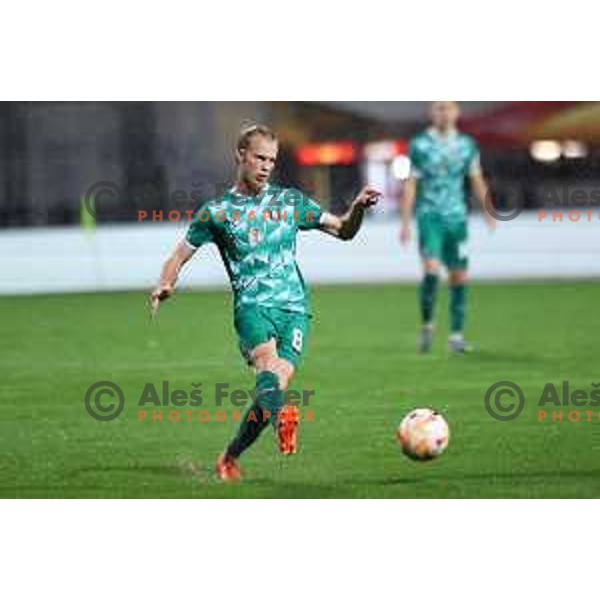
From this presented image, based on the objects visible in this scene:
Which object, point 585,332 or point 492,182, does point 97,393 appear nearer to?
point 585,332

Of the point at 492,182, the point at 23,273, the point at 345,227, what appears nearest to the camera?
the point at 345,227

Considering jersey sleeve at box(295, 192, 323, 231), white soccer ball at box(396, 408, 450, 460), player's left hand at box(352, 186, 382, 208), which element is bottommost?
white soccer ball at box(396, 408, 450, 460)

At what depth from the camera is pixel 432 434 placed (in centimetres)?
757

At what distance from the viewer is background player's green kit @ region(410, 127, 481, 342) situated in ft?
37.5

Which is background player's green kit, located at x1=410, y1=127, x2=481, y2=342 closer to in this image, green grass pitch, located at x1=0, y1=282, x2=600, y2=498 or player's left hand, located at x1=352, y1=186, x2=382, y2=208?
green grass pitch, located at x1=0, y1=282, x2=600, y2=498

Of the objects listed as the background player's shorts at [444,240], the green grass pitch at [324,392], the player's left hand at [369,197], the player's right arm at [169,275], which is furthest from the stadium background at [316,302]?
the player's left hand at [369,197]

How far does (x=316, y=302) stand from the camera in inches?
542

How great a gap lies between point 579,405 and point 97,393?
2513 mm

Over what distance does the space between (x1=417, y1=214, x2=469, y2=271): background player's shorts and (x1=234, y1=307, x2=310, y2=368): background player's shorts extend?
4.03 meters

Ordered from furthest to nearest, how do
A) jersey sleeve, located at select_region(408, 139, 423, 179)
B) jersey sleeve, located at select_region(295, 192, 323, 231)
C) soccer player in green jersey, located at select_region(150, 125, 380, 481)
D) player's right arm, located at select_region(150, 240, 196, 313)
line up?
1. jersey sleeve, located at select_region(408, 139, 423, 179)
2. jersey sleeve, located at select_region(295, 192, 323, 231)
3. soccer player in green jersey, located at select_region(150, 125, 380, 481)
4. player's right arm, located at select_region(150, 240, 196, 313)

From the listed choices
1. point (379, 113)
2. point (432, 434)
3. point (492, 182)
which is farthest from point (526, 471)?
point (492, 182)

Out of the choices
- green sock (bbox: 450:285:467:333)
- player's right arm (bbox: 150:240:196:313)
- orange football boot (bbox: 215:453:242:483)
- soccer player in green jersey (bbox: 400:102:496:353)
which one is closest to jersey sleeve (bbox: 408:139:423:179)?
soccer player in green jersey (bbox: 400:102:496:353)

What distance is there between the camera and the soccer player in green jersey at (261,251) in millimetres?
7438

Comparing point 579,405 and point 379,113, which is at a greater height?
point 379,113
